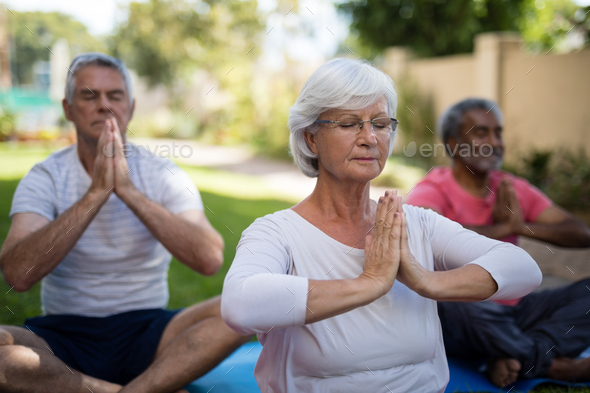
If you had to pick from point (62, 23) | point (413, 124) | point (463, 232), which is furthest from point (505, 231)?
point (62, 23)

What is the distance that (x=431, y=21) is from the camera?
12492 mm

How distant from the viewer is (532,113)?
8242mm

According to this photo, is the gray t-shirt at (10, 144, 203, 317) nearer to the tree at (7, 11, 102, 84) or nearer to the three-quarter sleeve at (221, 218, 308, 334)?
the three-quarter sleeve at (221, 218, 308, 334)

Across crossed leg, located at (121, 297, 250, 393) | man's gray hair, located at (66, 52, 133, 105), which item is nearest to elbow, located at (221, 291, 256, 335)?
crossed leg, located at (121, 297, 250, 393)

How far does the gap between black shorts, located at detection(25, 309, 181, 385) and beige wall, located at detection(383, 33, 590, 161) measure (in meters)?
7.18

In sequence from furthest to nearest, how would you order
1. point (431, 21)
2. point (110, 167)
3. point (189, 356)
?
point (431, 21) → point (110, 167) → point (189, 356)

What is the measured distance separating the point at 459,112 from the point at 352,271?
6.19 ft

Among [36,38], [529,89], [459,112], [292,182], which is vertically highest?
[36,38]

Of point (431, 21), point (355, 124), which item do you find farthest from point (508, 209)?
point (431, 21)

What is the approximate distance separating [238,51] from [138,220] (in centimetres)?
1549

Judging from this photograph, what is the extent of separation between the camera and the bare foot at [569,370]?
103 inches

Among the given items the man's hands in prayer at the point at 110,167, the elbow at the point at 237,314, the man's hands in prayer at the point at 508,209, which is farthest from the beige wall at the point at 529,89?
the elbow at the point at 237,314

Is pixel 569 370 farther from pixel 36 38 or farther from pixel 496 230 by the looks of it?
pixel 36 38

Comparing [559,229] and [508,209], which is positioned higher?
[508,209]
